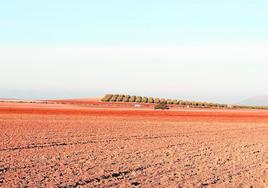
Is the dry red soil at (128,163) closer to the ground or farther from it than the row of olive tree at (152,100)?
closer to the ground

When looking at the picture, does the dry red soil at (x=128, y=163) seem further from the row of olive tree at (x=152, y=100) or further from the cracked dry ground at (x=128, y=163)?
the row of olive tree at (x=152, y=100)

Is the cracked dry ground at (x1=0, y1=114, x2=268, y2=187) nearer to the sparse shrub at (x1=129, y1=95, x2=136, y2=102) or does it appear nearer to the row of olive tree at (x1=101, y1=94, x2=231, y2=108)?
the row of olive tree at (x1=101, y1=94, x2=231, y2=108)

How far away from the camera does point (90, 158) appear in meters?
17.7

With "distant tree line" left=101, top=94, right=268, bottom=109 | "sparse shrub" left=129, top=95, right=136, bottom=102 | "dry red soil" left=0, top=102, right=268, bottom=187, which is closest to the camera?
"dry red soil" left=0, top=102, right=268, bottom=187

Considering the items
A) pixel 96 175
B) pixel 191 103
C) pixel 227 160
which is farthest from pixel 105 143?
pixel 191 103

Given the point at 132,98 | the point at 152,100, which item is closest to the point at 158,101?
the point at 152,100

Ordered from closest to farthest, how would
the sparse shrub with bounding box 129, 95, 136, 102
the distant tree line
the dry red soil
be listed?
1. the dry red soil
2. the distant tree line
3. the sparse shrub with bounding box 129, 95, 136, 102

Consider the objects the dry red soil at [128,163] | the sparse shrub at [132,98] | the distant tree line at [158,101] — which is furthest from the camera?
the sparse shrub at [132,98]

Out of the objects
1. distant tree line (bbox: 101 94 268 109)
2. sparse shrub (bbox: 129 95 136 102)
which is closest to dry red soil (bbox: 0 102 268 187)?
distant tree line (bbox: 101 94 268 109)

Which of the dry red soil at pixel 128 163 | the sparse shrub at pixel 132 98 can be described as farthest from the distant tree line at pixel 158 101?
the dry red soil at pixel 128 163

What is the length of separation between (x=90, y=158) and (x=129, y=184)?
5.32 m

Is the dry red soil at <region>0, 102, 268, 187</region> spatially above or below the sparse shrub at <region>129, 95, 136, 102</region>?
below

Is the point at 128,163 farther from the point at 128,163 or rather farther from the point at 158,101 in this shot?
the point at 158,101

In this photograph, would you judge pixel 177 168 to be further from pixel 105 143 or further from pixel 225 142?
pixel 225 142
